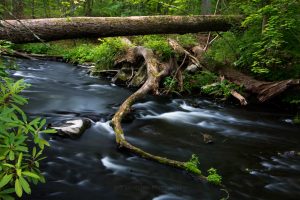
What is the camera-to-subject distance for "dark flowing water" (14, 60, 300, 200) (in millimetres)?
4520

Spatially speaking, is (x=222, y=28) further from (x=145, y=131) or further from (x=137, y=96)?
(x=145, y=131)

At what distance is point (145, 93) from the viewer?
810cm

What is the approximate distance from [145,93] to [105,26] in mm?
1899

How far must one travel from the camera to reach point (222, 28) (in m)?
10.7

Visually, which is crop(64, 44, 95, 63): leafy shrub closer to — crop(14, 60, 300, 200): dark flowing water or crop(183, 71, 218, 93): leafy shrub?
crop(14, 60, 300, 200): dark flowing water

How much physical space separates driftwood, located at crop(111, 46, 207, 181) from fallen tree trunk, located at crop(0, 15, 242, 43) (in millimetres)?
1100

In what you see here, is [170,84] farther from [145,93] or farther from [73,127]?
[73,127]

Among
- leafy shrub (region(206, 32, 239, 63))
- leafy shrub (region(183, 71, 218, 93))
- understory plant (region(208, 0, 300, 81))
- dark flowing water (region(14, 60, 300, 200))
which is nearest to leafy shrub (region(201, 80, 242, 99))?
leafy shrub (region(183, 71, 218, 93))

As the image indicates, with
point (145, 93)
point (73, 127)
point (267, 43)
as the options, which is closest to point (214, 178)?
point (73, 127)

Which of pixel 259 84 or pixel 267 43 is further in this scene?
pixel 259 84

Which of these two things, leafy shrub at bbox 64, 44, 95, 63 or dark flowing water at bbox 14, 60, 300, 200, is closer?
dark flowing water at bbox 14, 60, 300, 200

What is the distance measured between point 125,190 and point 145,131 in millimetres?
2401

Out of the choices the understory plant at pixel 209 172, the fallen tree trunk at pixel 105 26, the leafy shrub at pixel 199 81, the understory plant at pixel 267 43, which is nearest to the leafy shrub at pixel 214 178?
the understory plant at pixel 209 172

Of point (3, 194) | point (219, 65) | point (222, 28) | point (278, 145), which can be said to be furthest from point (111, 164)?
point (222, 28)
